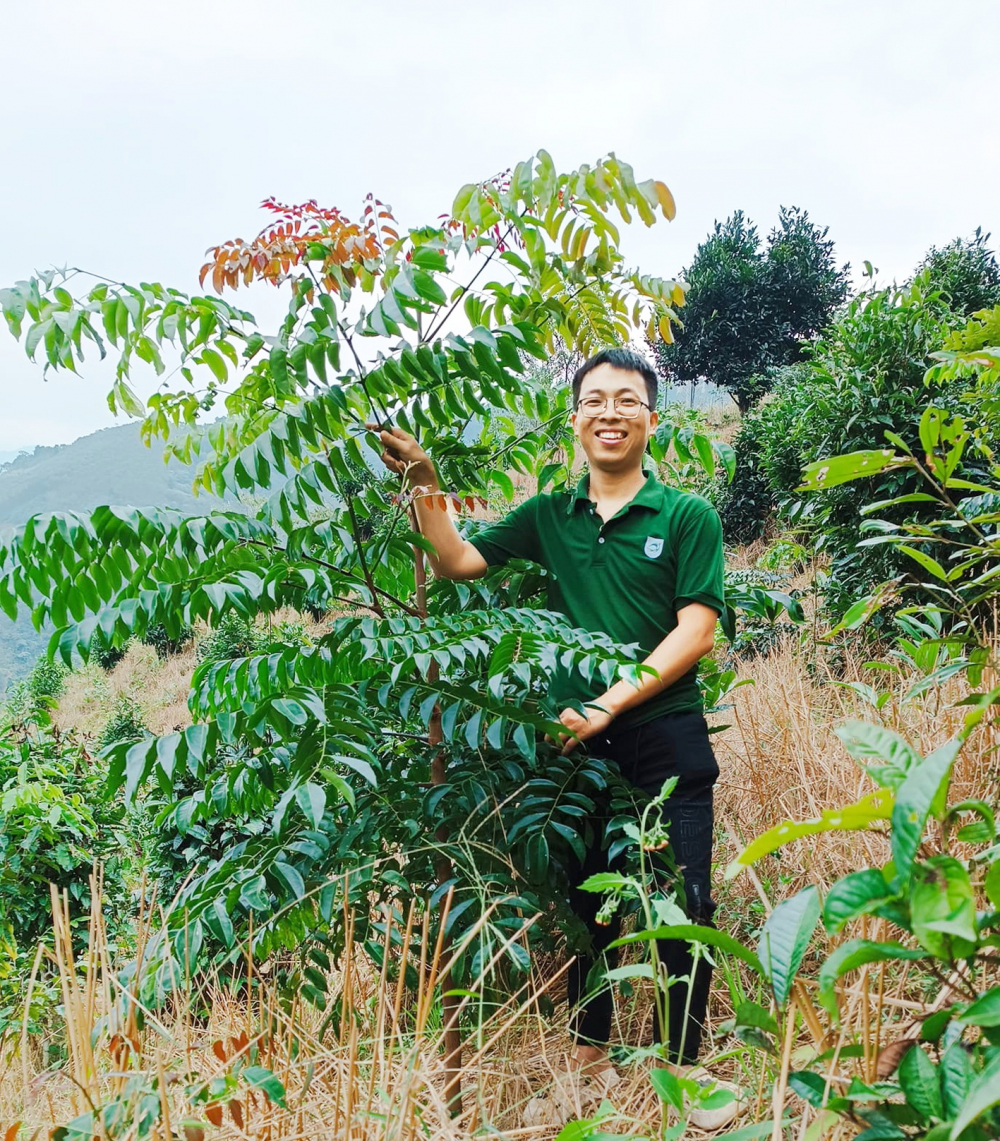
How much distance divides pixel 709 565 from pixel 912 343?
457 centimetres

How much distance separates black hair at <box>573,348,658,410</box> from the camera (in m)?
2.08

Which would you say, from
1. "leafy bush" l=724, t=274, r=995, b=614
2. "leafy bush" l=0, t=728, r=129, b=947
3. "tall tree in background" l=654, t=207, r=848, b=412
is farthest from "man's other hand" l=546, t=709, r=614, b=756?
"tall tree in background" l=654, t=207, r=848, b=412

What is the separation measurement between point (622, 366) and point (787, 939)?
5.26 ft

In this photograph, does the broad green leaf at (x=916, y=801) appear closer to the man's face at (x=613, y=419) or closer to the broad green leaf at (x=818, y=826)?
the broad green leaf at (x=818, y=826)

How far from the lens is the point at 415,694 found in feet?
5.56

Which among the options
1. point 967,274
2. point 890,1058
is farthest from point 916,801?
point 967,274

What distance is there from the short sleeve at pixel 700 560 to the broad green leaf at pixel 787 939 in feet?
3.99

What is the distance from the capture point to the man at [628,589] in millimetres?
1838

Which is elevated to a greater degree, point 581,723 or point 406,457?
point 406,457

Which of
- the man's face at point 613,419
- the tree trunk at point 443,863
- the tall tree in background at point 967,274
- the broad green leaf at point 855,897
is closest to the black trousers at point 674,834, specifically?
the tree trunk at point 443,863

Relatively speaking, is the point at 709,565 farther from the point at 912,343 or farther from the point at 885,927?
the point at 912,343

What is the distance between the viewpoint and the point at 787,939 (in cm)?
70

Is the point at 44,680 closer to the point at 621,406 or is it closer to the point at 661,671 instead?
the point at 621,406

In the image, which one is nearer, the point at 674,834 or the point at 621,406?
the point at 674,834
